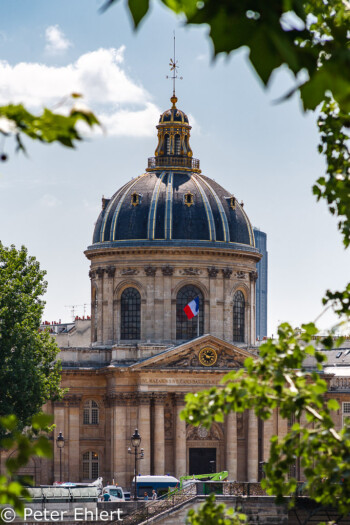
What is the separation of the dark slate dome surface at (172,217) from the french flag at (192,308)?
170 inches

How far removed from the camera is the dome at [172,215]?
273 feet

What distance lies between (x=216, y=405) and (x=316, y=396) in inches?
56.1

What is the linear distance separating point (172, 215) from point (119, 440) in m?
15.6

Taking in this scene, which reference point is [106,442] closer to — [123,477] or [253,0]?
[123,477]

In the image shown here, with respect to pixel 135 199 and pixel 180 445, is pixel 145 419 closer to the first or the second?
pixel 180 445

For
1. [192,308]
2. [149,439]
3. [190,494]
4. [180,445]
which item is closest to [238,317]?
[192,308]

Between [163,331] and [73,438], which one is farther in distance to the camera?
[163,331]

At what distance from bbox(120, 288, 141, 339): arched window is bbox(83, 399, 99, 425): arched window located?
193 inches

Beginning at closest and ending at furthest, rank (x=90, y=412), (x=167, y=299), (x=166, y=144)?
(x=90, y=412) < (x=167, y=299) < (x=166, y=144)

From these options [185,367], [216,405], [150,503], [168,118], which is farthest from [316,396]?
[168,118]

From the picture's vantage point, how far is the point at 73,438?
80.2m

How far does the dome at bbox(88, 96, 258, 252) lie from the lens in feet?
273

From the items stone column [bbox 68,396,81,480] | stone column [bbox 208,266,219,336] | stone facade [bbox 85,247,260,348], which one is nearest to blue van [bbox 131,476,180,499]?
stone column [bbox 68,396,81,480]

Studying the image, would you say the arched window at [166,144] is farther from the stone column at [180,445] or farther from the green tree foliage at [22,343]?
the green tree foliage at [22,343]
